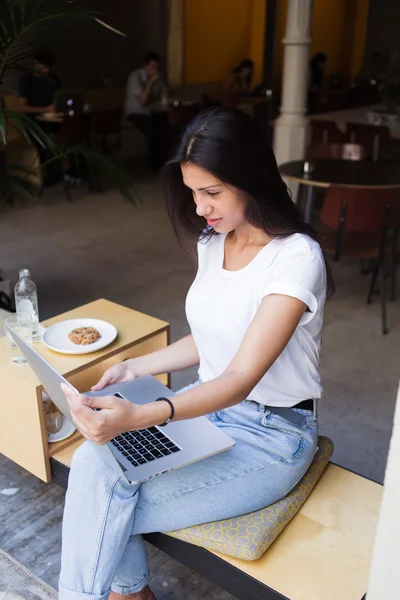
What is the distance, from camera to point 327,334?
3.41 m

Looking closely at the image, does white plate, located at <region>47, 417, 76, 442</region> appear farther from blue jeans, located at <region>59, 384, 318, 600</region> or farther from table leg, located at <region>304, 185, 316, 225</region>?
table leg, located at <region>304, 185, 316, 225</region>

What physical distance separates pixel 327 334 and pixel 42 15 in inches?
84.2

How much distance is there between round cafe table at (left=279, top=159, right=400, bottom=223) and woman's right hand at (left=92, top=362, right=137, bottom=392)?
2.19 metres

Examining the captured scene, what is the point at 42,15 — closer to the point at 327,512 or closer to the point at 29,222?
the point at 327,512

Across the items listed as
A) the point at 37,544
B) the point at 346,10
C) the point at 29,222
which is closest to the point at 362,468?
the point at 37,544

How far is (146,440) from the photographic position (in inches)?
61.7

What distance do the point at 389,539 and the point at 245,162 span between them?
0.88 meters

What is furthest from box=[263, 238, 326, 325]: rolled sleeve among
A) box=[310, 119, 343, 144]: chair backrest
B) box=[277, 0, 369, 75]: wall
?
box=[277, 0, 369, 75]: wall

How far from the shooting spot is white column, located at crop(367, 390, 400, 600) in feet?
2.72

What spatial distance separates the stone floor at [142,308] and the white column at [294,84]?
4.77ft

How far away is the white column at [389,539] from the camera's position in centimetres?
83

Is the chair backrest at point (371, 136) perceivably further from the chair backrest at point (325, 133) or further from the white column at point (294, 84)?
the white column at point (294, 84)

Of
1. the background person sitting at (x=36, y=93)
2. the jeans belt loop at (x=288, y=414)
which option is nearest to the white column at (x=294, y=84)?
the background person sitting at (x=36, y=93)

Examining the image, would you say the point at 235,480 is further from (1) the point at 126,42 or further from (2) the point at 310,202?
(1) the point at 126,42
